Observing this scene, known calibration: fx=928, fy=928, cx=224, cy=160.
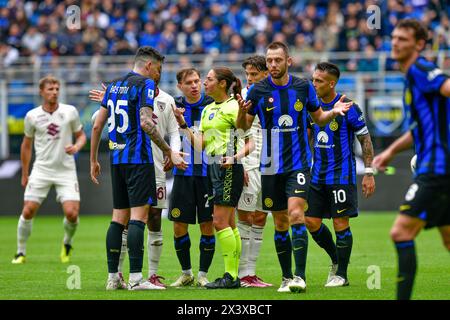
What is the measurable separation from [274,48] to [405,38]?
2225mm

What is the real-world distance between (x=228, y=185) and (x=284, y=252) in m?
0.96

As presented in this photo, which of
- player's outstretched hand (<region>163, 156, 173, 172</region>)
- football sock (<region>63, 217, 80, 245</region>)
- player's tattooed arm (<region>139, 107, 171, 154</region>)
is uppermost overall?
player's tattooed arm (<region>139, 107, 171, 154</region>)

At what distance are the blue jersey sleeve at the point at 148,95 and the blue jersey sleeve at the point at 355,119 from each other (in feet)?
8.17

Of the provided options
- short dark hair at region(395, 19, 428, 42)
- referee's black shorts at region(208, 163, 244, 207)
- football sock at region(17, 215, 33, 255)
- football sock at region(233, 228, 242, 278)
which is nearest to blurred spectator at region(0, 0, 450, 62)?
football sock at region(17, 215, 33, 255)

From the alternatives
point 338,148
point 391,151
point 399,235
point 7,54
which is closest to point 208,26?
point 7,54

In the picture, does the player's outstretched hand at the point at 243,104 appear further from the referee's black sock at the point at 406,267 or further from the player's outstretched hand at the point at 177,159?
the referee's black sock at the point at 406,267

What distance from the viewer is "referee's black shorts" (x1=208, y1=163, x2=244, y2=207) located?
10305mm

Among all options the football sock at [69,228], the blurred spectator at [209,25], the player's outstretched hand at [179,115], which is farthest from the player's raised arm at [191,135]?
the blurred spectator at [209,25]

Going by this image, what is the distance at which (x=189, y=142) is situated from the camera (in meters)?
11.3

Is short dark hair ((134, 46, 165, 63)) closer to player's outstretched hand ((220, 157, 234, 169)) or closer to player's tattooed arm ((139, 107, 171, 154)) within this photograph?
player's tattooed arm ((139, 107, 171, 154))

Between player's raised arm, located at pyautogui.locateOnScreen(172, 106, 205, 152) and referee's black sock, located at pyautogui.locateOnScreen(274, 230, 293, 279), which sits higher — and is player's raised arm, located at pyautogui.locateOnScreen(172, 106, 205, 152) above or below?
above

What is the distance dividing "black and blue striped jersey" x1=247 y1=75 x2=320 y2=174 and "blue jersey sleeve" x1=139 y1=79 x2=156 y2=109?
3.41 ft

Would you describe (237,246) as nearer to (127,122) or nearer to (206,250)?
(206,250)
